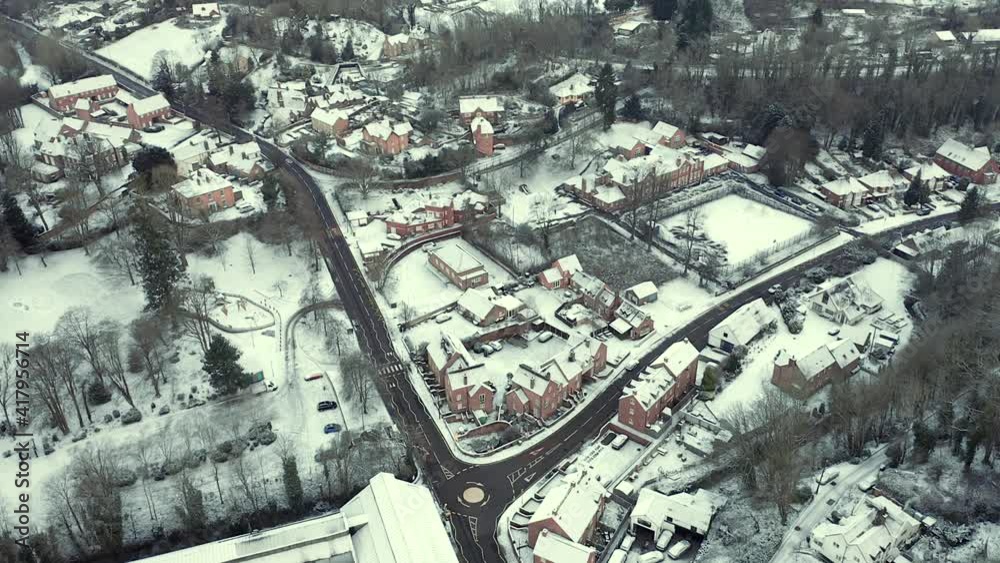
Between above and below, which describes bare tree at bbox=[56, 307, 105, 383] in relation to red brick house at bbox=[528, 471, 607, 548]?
above

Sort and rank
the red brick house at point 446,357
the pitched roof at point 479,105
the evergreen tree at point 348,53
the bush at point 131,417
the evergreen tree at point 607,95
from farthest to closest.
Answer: the evergreen tree at point 348,53
the pitched roof at point 479,105
the evergreen tree at point 607,95
the red brick house at point 446,357
the bush at point 131,417

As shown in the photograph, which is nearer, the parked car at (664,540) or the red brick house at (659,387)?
the parked car at (664,540)

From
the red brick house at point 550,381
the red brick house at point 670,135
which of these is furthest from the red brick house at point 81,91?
the red brick house at point 550,381

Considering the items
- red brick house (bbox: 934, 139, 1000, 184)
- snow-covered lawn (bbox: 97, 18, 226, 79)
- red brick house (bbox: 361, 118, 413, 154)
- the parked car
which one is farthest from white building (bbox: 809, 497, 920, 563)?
snow-covered lawn (bbox: 97, 18, 226, 79)

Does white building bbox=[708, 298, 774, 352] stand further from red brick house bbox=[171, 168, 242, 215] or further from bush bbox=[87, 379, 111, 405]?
red brick house bbox=[171, 168, 242, 215]

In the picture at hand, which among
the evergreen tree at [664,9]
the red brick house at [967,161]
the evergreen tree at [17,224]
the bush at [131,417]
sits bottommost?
the bush at [131,417]

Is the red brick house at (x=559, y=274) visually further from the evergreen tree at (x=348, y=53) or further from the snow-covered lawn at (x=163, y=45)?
the snow-covered lawn at (x=163, y=45)

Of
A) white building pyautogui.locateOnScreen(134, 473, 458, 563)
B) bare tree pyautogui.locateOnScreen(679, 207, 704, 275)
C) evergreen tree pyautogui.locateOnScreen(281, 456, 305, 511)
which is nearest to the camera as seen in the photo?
white building pyautogui.locateOnScreen(134, 473, 458, 563)
